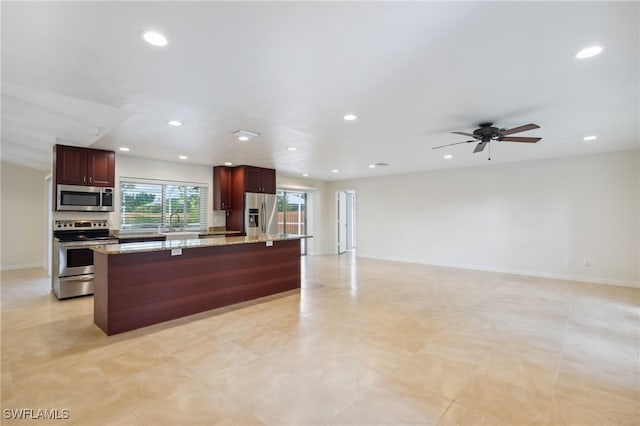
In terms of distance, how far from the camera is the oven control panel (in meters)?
5.00

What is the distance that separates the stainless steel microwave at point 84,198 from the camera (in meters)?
4.81

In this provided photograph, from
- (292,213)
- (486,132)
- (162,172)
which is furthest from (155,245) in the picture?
(292,213)

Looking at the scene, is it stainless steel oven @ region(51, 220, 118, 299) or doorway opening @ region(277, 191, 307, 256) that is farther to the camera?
doorway opening @ region(277, 191, 307, 256)

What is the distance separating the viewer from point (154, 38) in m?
1.97

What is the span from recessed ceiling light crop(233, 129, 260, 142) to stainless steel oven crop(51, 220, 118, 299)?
2773 mm

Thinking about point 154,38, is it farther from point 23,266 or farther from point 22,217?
point 23,266

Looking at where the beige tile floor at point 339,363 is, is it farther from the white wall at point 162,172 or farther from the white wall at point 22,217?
the white wall at point 22,217

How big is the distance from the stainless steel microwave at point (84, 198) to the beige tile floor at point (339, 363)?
57.9 inches

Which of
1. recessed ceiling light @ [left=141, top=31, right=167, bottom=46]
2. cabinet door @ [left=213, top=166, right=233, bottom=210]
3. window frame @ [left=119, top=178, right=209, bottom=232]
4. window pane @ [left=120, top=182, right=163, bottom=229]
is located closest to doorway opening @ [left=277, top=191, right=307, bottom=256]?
cabinet door @ [left=213, top=166, right=233, bottom=210]

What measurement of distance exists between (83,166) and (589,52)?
257 inches

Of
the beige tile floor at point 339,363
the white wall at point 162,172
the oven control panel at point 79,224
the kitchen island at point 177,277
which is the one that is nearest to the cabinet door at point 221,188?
the white wall at point 162,172

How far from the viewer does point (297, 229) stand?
382 inches

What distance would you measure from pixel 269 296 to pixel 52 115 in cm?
358

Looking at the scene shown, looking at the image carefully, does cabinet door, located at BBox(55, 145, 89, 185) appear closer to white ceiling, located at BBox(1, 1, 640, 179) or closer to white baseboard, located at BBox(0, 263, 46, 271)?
white ceiling, located at BBox(1, 1, 640, 179)
